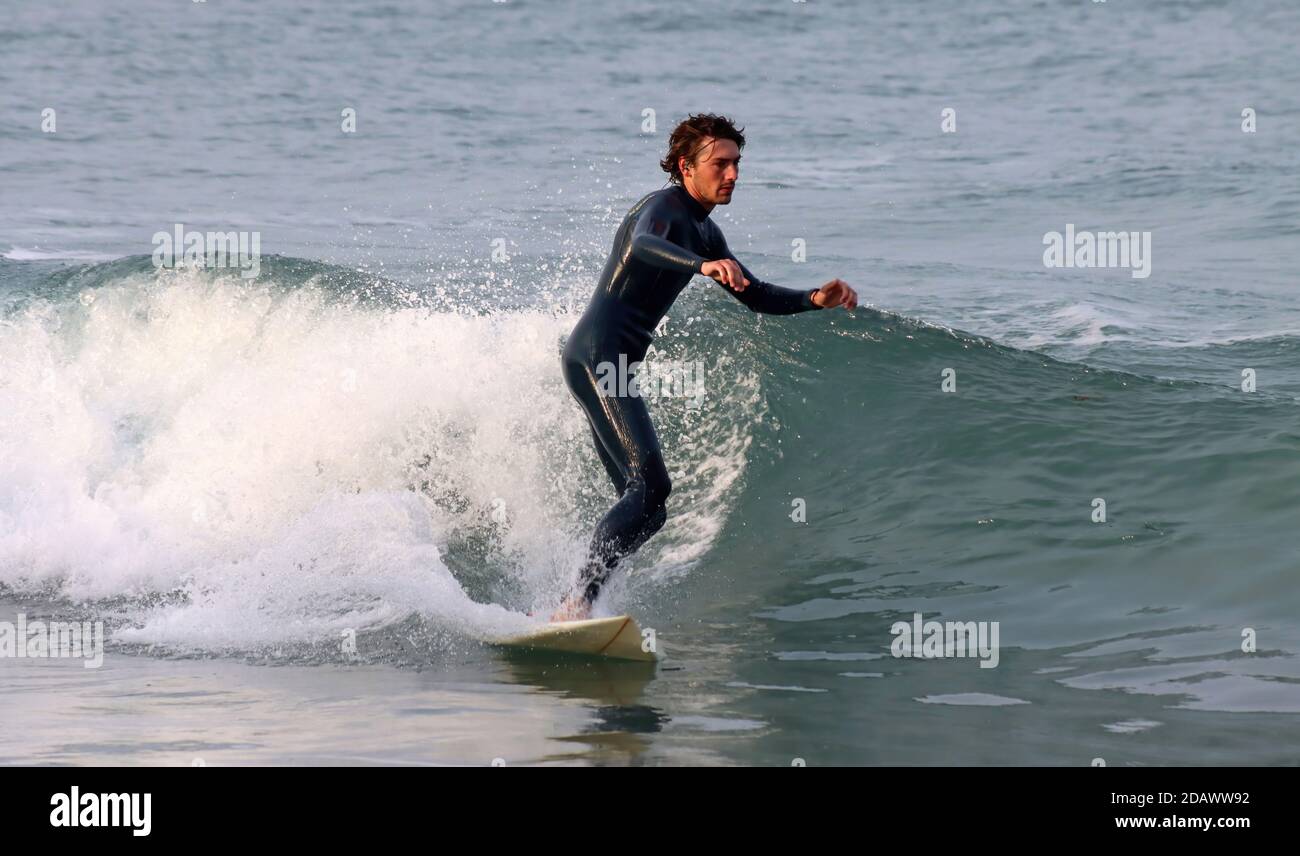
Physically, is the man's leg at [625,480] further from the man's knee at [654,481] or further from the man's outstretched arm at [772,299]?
the man's outstretched arm at [772,299]

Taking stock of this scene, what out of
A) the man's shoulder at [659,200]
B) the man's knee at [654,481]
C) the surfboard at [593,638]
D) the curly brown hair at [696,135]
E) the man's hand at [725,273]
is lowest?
the surfboard at [593,638]

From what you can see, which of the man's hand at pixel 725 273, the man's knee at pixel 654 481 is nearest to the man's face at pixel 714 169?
the man's hand at pixel 725 273

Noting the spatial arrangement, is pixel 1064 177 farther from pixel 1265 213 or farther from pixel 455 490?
pixel 455 490

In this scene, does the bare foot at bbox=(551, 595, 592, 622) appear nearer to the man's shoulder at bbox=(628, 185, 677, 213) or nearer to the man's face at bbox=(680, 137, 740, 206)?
the man's shoulder at bbox=(628, 185, 677, 213)

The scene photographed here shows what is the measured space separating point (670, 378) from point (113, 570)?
148 inches

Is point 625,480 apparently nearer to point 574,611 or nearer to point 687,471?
point 574,611

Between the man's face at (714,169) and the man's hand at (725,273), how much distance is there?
2.20ft

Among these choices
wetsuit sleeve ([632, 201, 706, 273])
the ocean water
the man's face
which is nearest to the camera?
the ocean water

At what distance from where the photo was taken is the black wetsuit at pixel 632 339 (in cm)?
575

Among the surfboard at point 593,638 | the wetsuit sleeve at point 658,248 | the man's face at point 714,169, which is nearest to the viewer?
the wetsuit sleeve at point 658,248

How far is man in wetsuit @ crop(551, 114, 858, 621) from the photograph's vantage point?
5.74 m

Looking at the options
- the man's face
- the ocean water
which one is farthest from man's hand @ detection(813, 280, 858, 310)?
the ocean water

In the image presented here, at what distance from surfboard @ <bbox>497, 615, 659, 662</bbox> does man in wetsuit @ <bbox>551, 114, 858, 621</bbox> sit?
0.15 meters

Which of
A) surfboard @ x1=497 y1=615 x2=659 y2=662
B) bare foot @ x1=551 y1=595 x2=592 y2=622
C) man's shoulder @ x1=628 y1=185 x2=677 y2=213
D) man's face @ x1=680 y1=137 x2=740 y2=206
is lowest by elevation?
surfboard @ x1=497 y1=615 x2=659 y2=662
